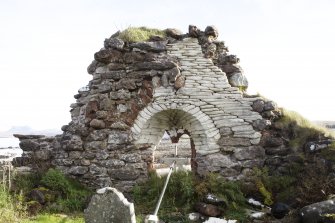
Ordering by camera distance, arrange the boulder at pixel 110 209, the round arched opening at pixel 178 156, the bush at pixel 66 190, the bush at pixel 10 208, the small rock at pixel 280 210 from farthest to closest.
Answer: the round arched opening at pixel 178 156, the bush at pixel 66 190, the small rock at pixel 280 210, the bush at pixel 10 208, the boulder at pixel 110 209

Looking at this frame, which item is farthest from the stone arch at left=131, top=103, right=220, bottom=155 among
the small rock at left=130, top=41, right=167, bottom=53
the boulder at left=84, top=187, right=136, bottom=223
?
the boulder at left=84, top=187, right=136, bottom=223

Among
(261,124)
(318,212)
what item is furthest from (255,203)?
(318,212)

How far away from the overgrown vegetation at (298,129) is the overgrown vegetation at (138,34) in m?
3.55

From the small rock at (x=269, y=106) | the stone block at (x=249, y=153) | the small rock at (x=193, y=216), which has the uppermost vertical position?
the small rock at (x=269, y=106)

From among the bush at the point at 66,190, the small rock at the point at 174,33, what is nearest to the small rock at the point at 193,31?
the small rock at the point at 174,33

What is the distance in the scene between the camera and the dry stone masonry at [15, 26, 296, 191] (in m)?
9.26

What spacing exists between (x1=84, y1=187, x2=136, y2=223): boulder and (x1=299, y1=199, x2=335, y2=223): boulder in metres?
3.09

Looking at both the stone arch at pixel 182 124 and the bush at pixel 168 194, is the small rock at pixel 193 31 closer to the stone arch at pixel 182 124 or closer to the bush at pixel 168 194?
the stone arch at pixel 182 124

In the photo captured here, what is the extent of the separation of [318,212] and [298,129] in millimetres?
3077

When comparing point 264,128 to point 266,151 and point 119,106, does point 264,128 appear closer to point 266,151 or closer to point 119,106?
point 266,151

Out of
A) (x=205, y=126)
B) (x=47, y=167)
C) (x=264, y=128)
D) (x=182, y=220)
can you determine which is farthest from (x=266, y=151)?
(x=47, y=167)

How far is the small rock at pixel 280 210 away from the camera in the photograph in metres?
7.58

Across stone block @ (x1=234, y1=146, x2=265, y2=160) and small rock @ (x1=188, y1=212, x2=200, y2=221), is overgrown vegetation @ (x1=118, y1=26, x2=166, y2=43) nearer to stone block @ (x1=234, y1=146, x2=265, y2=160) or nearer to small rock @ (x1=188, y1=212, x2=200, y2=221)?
stone block @ (x1=234, y1=146, x2=265, y2=160)

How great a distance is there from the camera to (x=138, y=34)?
10070 millimetres
